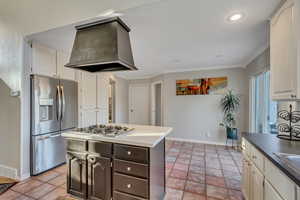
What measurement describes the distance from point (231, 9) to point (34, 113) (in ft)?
11.1

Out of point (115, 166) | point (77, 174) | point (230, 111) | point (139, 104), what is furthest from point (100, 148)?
point (139, 104)

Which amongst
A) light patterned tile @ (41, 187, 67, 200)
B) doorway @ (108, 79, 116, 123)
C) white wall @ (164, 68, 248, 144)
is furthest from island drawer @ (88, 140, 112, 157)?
doorway @ (108, 79, 116, 123)

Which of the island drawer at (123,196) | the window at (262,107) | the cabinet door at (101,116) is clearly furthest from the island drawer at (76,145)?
the window at (262,107)

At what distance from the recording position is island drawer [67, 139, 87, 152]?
70.6 inches

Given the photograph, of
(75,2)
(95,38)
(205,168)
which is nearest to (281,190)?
(205,168)

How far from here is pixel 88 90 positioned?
360 centimetres

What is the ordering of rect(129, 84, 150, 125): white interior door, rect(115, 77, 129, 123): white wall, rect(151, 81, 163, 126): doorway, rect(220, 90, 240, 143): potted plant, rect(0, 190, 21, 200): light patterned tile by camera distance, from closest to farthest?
rect(0, 190, 21, 200): light patterned tile < rect(220, 90, 240, 143): potted plant < rect(115, 77, 129, 123): white wall < rect(151, 81, 163, 126): doorway < rect(129, 84, 150, 125): white interior door

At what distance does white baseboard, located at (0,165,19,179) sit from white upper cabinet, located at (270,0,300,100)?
4.01 m

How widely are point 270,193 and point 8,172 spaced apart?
3.72 meters

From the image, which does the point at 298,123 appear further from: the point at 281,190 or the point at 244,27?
the point at 244,27

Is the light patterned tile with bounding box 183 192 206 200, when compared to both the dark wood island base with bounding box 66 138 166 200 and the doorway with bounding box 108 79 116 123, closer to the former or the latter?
the dark wood island base with bounding box 66 138 166 200

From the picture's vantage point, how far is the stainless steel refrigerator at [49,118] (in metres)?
2.52

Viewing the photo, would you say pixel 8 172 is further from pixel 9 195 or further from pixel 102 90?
pixel 102 90

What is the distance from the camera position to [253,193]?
1529 millimetres
